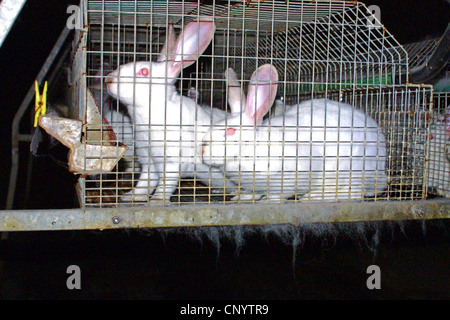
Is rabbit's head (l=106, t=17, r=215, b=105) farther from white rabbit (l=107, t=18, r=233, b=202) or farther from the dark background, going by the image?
the dark background

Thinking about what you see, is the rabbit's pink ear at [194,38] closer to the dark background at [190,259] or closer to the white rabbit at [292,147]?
the white rabbit at [292,147]

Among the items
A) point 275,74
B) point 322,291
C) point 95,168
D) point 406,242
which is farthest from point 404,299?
point 95,168

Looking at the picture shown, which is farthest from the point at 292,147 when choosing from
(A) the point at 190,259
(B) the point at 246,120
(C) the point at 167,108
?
(A) the point at 190,259

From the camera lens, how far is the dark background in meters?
3.60

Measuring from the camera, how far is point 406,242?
479 cm

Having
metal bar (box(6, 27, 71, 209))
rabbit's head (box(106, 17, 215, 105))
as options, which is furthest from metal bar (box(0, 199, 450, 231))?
metal bar (box(6, 27, 71, 209))

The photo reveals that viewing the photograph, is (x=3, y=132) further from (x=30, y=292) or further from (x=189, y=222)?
(x=189, y=222)

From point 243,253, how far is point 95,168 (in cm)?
281

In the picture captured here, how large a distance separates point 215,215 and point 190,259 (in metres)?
2.51

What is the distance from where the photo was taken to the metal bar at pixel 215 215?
1.68m

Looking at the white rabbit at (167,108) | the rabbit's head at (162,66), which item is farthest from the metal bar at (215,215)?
the rabbit's head at (162,66)

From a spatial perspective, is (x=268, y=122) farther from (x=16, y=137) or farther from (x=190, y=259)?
(x=16, y=137)

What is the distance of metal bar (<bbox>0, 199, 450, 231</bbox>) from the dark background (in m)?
1.23
